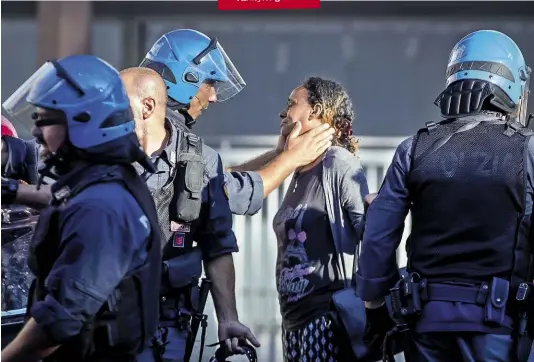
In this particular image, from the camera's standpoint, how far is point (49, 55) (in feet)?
21.6

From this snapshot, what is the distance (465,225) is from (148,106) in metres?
1.08

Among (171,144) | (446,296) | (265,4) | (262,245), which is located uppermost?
(265,4)

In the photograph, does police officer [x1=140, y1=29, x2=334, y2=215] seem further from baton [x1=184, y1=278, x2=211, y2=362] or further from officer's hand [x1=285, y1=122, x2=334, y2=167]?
baton [x1=184, y1=278, x2=211, y2=362]

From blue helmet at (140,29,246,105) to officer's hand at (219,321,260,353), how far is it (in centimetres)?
82

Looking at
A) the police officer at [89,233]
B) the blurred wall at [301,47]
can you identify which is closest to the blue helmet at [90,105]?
the police officer at [89,233]

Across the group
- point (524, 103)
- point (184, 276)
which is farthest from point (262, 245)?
point (524, 103)

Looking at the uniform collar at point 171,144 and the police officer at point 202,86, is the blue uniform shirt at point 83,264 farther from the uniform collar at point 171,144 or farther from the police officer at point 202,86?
the police officer at point 202,86

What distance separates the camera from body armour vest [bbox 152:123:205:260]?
3945 mm

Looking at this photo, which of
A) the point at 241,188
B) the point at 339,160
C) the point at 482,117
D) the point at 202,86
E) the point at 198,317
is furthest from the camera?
the point at 339,160

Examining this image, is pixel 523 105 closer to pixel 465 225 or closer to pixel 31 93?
pixel 465 225

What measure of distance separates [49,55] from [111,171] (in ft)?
12.0

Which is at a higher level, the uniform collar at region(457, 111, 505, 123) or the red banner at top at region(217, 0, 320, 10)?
the red banner at top at region(217, 0, 320, 10)

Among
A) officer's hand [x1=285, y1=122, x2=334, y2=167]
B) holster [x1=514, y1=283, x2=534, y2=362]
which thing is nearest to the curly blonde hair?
officer's hand [x1=285, y1=122, x2=334, y2=167]

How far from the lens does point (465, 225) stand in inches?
142
